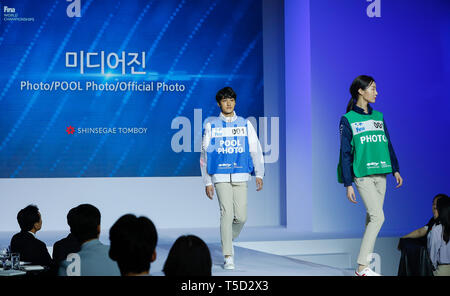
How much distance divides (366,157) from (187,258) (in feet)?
7.67

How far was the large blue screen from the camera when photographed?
255 inches

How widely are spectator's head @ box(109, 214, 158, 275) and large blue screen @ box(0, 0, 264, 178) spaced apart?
494cm

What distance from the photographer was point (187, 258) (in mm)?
1607

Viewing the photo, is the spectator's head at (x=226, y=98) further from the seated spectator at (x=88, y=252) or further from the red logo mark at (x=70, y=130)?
the red logo mark at (x=70, y=130)

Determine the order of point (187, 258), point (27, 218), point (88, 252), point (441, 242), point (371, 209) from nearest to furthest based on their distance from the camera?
point (187, 258)
point (88, 252)
point (27, 218)
point (371, 209)
point (441, 242)

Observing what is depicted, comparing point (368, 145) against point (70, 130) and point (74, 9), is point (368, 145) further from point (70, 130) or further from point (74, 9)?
point (74, 9)

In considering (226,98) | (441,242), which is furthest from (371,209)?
(226,98)

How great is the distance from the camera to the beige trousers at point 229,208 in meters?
4.00

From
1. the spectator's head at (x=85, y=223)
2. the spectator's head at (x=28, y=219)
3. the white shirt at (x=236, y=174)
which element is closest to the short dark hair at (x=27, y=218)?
the spectator's head at (x=28, y=219)

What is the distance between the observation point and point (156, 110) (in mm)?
6664

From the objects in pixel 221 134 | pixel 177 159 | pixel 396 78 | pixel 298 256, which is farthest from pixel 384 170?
pixel 177 159

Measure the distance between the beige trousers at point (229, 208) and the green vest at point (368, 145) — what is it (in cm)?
78

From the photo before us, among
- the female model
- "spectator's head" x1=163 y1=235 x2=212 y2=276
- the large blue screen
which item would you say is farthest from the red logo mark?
"spectator's head" x1=163 y1=235 x2=212 y2=276

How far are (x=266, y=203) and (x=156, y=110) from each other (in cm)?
164
